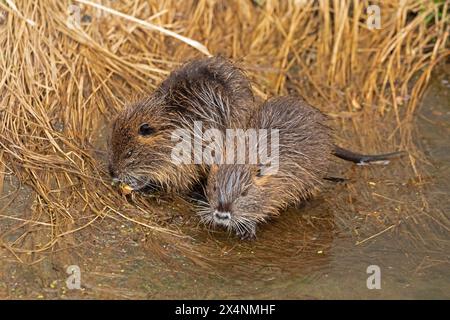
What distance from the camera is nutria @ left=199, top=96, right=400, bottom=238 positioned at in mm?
3760

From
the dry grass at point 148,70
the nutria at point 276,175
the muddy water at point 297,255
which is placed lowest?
the muddy water at point 297,255

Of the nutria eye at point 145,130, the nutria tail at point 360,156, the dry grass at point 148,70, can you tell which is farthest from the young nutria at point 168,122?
the nutria tail at point 360,156

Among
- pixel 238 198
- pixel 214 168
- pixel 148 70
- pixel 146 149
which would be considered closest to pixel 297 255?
pixel 238 198

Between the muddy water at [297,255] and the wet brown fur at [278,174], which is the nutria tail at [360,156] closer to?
the muddy water at [297,255]

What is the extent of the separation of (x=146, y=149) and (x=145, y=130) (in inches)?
3.9

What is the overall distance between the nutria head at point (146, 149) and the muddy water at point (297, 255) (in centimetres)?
17

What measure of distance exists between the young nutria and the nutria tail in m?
0.66

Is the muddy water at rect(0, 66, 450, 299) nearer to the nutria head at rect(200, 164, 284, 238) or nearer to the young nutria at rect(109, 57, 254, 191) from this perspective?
the nutria head at rect(200, 164, 284, 238)

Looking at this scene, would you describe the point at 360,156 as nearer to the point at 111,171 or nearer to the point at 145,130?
the point at 145,130

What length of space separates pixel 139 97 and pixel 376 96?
1649mm

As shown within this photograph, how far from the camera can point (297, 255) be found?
3699 mm

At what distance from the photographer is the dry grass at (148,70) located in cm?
393
